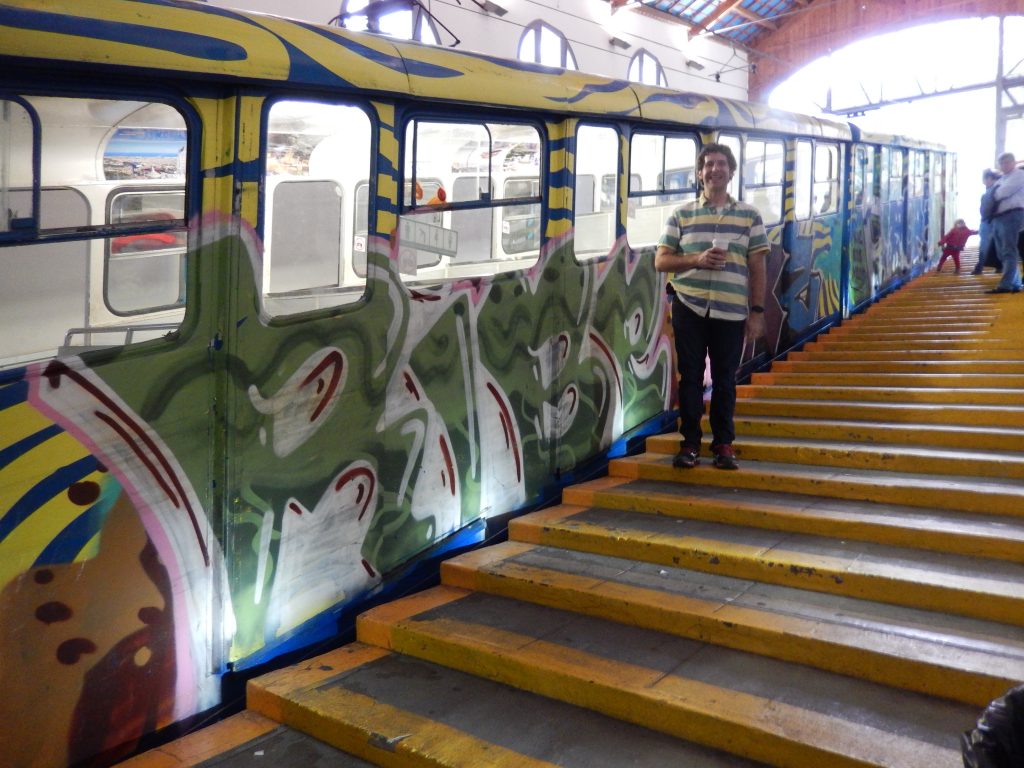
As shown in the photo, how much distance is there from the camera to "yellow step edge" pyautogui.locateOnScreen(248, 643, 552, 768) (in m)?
3.18

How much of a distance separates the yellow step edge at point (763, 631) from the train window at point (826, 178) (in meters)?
5.34

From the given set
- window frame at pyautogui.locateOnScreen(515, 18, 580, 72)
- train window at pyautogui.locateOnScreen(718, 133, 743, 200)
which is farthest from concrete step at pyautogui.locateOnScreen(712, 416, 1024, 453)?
window frame at pyautogui.locateOnScreen(515, 18, 580, 72)

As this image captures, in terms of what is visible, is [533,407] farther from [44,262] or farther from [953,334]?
[953,334]

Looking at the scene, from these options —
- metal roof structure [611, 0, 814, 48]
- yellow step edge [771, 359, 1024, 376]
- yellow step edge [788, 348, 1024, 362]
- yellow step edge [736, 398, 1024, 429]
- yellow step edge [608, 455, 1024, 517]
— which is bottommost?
yellow step edge [608, 455, 1024, 517]

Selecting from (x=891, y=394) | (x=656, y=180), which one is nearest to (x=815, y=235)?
(x=891, y=394)

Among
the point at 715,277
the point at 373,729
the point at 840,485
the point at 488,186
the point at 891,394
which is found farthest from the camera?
the point at 891,394

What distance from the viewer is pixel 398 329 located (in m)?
4.33

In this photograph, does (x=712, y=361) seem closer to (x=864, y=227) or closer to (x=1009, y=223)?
(x=864, y=227)

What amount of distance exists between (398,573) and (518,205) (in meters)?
2.01

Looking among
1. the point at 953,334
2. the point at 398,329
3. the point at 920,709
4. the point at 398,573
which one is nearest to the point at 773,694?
the point at 920,709

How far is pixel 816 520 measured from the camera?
4.57 metres

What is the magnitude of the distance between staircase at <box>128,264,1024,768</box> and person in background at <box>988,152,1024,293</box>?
15.3 feet

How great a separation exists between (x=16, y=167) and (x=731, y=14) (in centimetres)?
2303

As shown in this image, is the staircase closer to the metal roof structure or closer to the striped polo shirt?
the striped polo shirt
